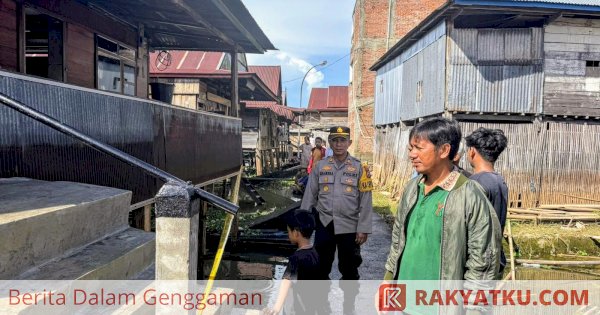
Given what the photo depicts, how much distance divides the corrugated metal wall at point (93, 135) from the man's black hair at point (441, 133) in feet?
10.3

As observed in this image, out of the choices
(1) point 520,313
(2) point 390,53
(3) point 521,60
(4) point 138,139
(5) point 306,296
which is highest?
(2) point 390,53

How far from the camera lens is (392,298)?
266 cm

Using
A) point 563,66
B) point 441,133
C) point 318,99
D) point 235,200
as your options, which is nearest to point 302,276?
point 441,133

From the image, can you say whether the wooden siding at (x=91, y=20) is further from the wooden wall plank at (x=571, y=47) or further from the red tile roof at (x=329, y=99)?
the red tile roof at (x=329, y=99)

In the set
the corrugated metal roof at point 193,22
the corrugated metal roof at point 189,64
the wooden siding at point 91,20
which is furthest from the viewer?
the corrugated metal roof at point 189,64

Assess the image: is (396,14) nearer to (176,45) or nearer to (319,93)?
(319,93)

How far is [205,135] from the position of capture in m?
8.20

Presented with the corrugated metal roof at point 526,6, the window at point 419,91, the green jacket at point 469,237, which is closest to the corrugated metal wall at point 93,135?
the green jacket at point 469,237

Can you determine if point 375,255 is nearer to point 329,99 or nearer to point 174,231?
point 174,231

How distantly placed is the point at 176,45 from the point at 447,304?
10911 millimetres

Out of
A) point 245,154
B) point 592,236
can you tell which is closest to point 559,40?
point 592,236

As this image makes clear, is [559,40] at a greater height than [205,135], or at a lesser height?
greater

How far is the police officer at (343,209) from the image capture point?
4492mm

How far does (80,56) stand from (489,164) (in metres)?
7.20
